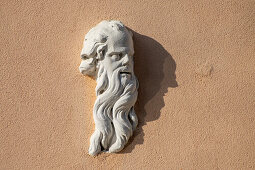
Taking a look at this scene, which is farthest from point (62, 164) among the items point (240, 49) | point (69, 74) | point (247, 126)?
point (240, 49)

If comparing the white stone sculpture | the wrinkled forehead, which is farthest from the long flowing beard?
the wrinkled forehead

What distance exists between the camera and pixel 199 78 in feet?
7.42

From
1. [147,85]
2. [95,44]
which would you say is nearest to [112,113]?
[147,85]

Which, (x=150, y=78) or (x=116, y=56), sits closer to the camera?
(x=116, y=56)

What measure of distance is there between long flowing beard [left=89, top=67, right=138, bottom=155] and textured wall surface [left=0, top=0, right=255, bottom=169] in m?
0.08

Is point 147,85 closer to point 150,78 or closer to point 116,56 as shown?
point 150,78

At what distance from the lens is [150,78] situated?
2.24 meters

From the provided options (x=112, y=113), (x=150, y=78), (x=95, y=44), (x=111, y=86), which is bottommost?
(x=112, y=113)

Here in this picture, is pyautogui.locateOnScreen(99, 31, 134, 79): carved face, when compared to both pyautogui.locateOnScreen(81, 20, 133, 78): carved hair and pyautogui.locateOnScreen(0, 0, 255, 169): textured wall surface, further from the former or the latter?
pyautogui.locateOnScreen(0, 0, 255, 169): textured wall surface

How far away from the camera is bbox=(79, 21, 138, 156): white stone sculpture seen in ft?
6.90

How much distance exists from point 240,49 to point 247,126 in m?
0.51

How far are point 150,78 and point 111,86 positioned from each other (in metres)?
0.28

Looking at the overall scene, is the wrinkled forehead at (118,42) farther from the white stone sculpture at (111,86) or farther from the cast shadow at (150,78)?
the cast shadow at (150,78)

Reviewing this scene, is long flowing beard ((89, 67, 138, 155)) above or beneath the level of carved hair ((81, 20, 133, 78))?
beneath
